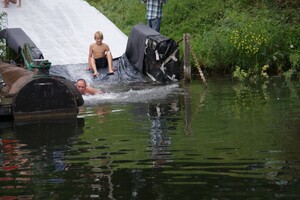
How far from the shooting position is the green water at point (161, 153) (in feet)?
24.2

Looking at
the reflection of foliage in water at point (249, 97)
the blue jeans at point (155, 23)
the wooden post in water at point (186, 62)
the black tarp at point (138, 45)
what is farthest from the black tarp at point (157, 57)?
the reflection of foliage in water at point (249, 97)

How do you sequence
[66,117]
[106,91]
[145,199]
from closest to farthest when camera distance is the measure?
[145,199] < [66,117] < [106,91]

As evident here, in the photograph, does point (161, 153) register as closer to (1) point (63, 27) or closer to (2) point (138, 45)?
Answer: (2) point (138, 45)

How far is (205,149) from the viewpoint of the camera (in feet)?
30.5

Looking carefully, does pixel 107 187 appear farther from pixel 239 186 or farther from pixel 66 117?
pixel 66 117

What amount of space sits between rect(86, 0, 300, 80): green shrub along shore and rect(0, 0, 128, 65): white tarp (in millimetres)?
1853

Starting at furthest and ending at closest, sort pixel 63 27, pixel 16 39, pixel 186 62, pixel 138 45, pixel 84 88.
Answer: pixel 63 27 → pixel 138 45 → pixel 16 39 → pixel 186 62 → pixel 84 88

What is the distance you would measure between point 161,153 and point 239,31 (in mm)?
11523

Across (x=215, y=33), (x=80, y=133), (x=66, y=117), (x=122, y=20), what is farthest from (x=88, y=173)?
(x=122, y=20)

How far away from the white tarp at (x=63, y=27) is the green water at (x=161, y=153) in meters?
6.35

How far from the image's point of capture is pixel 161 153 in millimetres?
9164

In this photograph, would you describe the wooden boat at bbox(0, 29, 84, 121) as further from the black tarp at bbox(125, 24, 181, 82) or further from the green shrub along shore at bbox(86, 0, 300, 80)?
the green shrub along shore at bbox(86, 0, 300, 80)

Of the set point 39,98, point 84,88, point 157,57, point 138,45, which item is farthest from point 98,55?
point 39,98

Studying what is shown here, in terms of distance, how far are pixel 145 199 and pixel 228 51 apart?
13.0 meters
